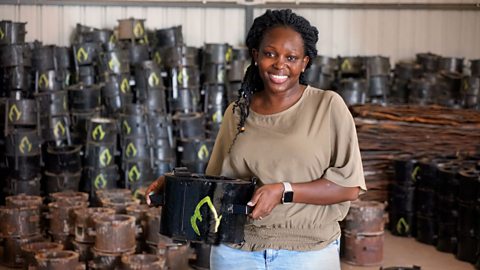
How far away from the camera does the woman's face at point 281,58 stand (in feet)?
→ 9.16

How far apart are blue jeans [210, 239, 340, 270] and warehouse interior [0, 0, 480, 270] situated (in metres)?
0.18

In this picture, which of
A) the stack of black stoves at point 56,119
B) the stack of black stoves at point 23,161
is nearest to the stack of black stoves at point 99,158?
the stack of black stoves at point 56,119

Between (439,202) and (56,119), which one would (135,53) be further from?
(439,202)

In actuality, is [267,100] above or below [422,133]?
above

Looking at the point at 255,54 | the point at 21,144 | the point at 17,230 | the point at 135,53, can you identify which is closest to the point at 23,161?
the point at 21,144

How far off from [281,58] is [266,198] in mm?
495

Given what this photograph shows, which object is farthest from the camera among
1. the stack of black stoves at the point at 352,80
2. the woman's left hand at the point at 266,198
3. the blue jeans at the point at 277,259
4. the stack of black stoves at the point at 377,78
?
the stack of black stoves at the point at 377,78

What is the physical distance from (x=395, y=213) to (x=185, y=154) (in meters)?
2.48

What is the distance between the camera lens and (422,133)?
8844 millimetres

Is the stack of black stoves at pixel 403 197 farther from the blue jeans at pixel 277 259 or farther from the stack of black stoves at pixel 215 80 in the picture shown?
the blue jeans at pixel 277 259

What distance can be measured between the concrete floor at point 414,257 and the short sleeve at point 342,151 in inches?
190

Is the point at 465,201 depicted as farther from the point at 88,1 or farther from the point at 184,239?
the point at 88,1

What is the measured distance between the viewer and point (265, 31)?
2.85 metres

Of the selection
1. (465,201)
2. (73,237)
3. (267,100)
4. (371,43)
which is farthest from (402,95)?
(267,100)
